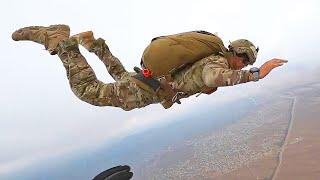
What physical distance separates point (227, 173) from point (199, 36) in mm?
198102

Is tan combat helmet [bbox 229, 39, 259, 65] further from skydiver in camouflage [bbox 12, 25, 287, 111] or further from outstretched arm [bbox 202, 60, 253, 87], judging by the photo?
outstretched arm [bbox 202, 60, 253, 87]

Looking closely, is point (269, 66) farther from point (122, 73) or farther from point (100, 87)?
point (122, 73)

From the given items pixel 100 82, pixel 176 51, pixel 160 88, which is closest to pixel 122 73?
pixel 100 82

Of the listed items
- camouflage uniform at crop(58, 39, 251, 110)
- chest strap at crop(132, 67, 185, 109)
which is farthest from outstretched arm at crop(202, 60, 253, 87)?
chest strap at crop(132, 67, 185, 109)

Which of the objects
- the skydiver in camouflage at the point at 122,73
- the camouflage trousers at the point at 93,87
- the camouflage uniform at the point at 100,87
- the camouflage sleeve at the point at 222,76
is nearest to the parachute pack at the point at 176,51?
the skydiver in camouflage at the point at 122,73

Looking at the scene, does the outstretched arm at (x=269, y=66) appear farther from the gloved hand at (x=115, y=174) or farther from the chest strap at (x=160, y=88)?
the gloved hand at (x=115, y=174)

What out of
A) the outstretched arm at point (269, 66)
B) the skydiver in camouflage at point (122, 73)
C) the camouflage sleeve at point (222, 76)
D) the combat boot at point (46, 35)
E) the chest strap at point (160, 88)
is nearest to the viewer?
the outstretched arm at point (269, 66)

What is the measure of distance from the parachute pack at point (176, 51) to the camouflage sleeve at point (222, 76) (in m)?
0.41

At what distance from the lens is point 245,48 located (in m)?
7.27

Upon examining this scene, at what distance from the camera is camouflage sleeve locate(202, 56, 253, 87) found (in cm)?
629

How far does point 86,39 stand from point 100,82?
899mm

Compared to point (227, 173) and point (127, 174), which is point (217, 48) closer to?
point (127, 174)

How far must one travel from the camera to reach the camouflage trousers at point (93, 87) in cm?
768

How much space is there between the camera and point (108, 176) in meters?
7.31
